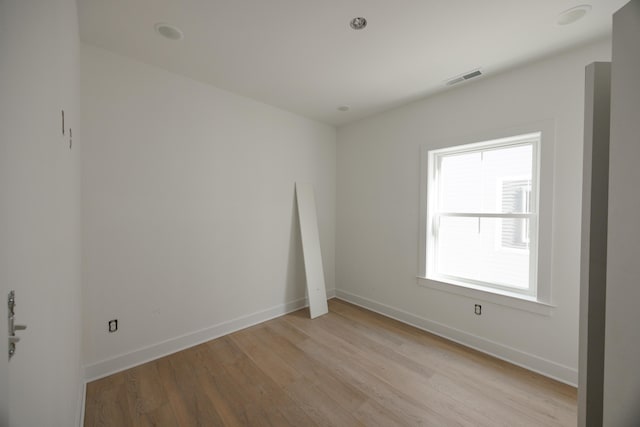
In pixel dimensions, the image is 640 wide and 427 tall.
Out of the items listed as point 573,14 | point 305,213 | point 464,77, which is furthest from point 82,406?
point 573,14

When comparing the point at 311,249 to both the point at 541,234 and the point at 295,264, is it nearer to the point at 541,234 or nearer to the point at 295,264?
the point at 295,264

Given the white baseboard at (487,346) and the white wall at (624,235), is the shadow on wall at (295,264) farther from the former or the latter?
the white wall at (624,235)

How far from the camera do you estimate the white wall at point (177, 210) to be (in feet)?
6.75

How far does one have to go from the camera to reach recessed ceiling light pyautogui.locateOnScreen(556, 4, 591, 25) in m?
1.59

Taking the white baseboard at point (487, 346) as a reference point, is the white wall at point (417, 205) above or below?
above

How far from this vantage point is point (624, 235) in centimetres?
62

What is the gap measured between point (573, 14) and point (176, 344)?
13.6 ft

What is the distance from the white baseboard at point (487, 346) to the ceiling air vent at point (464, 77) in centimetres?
261

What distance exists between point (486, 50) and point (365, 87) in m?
1.10

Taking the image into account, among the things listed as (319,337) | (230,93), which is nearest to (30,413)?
(319,337)

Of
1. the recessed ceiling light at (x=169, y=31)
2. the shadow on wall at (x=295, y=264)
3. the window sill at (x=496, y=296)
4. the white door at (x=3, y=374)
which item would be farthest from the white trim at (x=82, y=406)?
the window sill at (x=496, y=296)

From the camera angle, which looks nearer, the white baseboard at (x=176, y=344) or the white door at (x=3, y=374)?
the white door at (x=3, y=374)

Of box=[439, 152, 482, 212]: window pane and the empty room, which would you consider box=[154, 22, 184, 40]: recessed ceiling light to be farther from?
box=[439, 152, 482, 212]: window pane

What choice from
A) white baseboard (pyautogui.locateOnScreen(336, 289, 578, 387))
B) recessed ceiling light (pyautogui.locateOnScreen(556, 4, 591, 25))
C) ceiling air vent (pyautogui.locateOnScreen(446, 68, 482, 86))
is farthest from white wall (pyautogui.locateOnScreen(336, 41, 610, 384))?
recessed ceiling light (pyautogui.locateOnScreen(556, 4, 591, 25))
